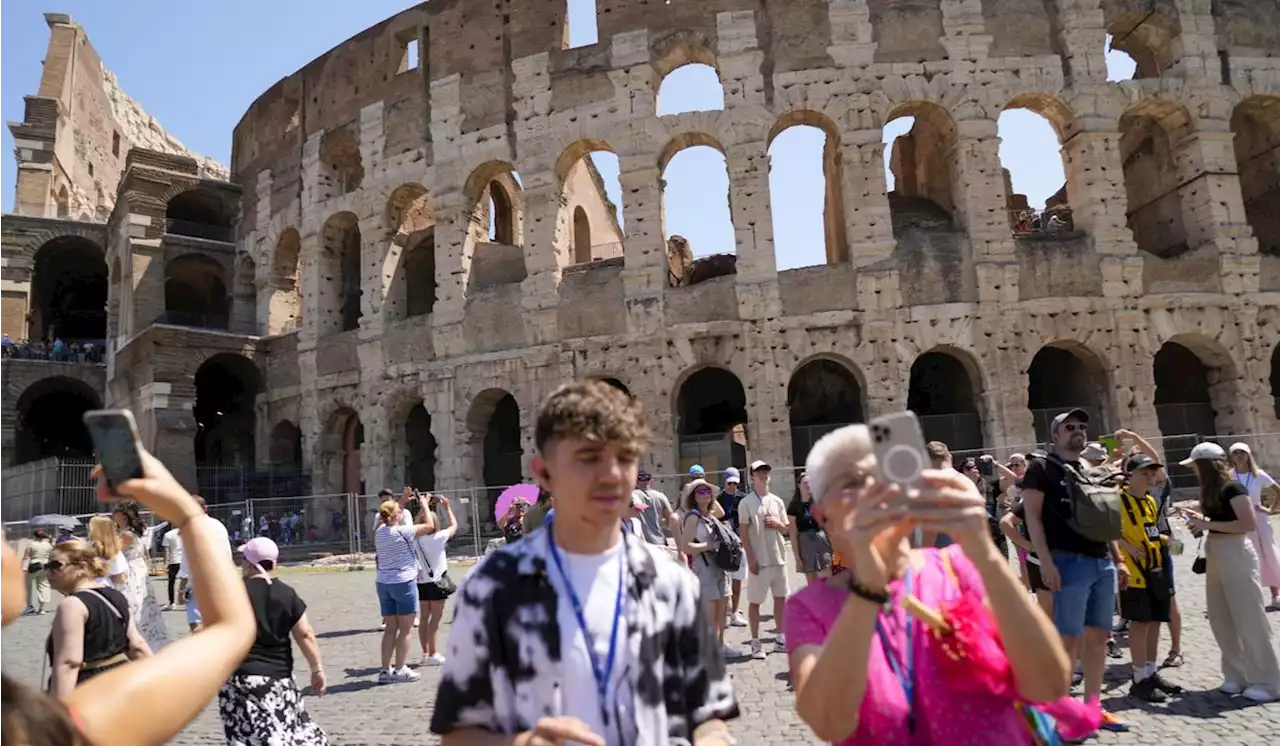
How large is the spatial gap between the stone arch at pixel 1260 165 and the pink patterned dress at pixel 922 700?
1989 centimetres

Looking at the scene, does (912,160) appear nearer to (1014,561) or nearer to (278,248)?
(1014,561)

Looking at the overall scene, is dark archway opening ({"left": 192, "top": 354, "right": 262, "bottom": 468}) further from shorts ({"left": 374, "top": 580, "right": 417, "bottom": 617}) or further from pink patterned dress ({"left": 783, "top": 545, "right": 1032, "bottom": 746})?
pink patterned dress ({"left": 783, "top": 545, "right": 1032, "bottom": 746})

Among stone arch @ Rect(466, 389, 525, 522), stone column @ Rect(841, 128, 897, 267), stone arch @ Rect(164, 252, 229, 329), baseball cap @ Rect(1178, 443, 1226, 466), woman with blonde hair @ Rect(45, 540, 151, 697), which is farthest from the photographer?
stone arch @ Rect(164, 252, 229, 329)

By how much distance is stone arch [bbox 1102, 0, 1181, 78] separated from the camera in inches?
655

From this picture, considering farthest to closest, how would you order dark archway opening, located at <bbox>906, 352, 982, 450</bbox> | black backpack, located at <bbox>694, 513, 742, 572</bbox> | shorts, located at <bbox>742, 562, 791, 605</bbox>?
1. dark archway opening, located at <bbox>906, 352, 982, 450</bbox>
2. shorts, located at <bbox>742, 562, 791, 605</bbox>
3. black backpack, located at <bbox>694, 513, 742, 572</bbox>

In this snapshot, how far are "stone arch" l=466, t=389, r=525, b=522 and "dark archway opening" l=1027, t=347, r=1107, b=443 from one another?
11143mm

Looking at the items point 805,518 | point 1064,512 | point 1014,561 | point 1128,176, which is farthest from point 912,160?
point 1064,512

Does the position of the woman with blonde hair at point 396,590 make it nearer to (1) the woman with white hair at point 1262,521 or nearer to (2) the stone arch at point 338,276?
(1) the woman with white hair at point 1262,521

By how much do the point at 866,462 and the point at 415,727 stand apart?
465cm

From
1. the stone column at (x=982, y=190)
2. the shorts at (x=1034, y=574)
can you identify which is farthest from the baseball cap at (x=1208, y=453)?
the stone column at (x=982, y=190)

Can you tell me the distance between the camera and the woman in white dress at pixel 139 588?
4883 mm

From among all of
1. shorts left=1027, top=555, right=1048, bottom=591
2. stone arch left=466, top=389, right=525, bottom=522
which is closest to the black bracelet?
shorts left=1027, top=555, right=1048, bottom=591

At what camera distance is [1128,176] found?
1919 centimetres

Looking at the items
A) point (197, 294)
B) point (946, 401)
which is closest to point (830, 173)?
point (946, 401)
